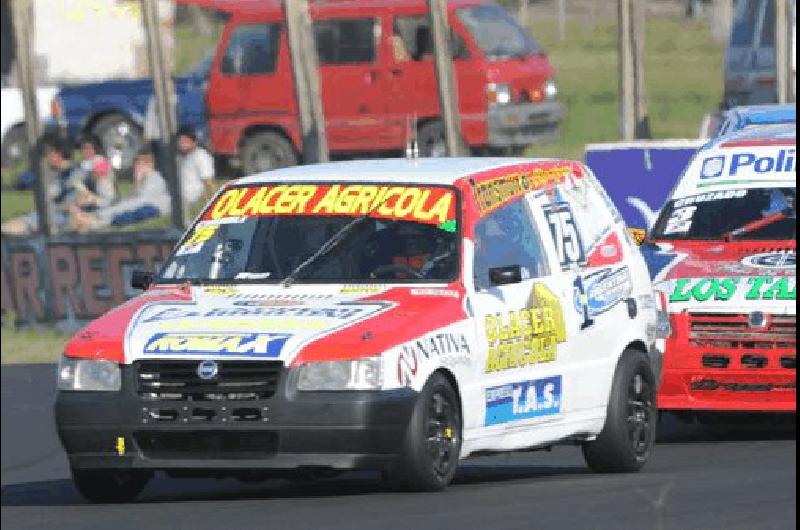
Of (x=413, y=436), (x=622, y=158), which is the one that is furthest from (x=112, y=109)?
(x=413, y=436)

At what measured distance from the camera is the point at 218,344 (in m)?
10.6

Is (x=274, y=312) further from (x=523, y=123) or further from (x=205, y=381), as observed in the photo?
(x=523, y=123)

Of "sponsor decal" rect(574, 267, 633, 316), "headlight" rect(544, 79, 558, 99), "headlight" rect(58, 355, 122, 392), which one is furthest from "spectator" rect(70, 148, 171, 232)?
"headlight" rect(58, 355, 122, 392)

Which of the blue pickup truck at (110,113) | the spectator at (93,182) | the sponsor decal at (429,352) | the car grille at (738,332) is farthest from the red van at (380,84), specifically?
the sponsor decal at (429,352)

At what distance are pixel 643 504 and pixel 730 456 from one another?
2.57m

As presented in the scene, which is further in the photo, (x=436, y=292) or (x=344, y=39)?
(x=344, y=39)

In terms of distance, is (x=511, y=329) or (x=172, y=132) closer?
(x=511, y=329)

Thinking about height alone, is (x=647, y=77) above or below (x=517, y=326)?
below

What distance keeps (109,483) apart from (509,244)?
2.14 metres

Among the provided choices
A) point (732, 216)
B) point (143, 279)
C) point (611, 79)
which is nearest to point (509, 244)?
point (143, 279)

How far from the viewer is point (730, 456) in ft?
42.7

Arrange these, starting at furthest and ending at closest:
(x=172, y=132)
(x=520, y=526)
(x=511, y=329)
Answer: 1. (x=172, y=132)
2. (x=511, y=329)
3. (x=520, y=526)

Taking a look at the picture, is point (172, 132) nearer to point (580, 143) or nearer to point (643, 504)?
point (580, 143)

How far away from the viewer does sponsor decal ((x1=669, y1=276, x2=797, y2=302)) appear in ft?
44.3
